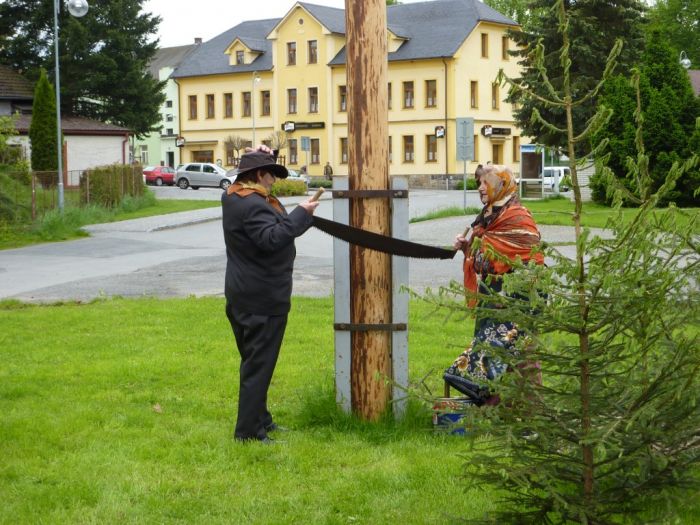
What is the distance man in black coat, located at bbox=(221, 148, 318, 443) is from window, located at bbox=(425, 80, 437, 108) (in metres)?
64.7

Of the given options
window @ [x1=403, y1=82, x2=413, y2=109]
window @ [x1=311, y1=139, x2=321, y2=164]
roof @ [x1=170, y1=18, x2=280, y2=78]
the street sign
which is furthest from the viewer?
roof @ [x1=170, y1=18, x2=280, y2=78]

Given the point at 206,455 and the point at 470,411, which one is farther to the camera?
the point at 206,455

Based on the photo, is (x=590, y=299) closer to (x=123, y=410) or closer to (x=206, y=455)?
(x=206, y=455)

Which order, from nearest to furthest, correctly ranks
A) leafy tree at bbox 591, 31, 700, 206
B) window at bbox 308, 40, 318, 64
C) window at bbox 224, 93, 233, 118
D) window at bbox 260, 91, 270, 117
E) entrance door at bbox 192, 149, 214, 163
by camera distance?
1. leafy tree at bbox 591, 31, 700, 206
2. window at bbox 308, 40, 318, 64
3. window at bbox 260, 91, 270, 117
4. window at bbox 224, 93, 233, 118
5. entrance door at bbox 192, 149, 214, 163

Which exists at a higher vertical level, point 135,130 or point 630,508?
point 135,130

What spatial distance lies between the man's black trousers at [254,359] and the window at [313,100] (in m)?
70.3

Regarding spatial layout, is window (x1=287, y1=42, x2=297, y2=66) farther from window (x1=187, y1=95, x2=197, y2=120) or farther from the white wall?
the white wall

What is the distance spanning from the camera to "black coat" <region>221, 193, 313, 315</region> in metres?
6.34

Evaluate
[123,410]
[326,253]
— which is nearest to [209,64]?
[326,253]

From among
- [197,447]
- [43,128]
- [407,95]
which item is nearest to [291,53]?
[407,95]

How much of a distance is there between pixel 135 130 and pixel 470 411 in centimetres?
Answer: 5669

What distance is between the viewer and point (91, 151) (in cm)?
5669

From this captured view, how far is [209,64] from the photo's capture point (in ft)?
274

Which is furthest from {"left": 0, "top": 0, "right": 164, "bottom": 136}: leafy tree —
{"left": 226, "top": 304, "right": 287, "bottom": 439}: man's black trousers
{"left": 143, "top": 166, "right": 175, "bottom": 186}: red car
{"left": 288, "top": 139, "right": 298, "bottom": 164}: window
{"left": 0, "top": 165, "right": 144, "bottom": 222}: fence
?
{"left": 226, "top": 304, "right": 287, "bottom": 439}: man's black trousers
